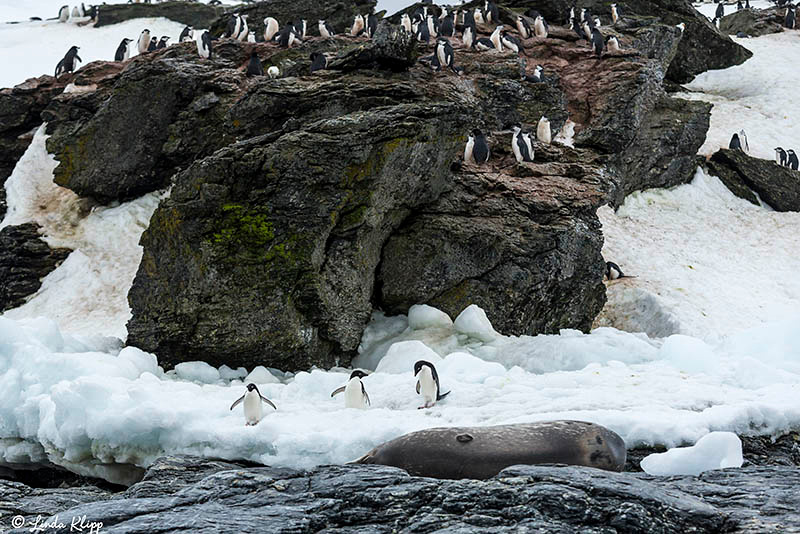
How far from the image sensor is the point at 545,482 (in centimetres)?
537

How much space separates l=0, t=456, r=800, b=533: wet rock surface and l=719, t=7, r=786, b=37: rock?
1409 inches

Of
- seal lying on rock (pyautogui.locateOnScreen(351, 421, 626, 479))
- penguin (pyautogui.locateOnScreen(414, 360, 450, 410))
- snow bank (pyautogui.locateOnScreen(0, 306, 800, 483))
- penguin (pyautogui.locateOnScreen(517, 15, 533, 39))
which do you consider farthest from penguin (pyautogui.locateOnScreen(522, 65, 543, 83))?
seal lying on rock (pyautogui.locateOnScreen(351, 421, 626, 479))

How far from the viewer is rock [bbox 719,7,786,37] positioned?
119 feet

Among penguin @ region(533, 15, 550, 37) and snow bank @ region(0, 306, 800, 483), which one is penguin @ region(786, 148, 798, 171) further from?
snow bank @ region(0, 306, 800, 483)

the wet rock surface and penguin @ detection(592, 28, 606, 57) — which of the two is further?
penguin @ detection(592, 28, 606, 57)

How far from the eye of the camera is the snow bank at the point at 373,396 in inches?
314

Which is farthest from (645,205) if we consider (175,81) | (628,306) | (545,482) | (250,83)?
(545,482)

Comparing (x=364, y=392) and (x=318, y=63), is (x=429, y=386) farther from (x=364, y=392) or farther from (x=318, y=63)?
(x=318, y=63)

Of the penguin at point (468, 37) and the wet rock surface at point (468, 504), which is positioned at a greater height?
the penguin at point (468, 37)

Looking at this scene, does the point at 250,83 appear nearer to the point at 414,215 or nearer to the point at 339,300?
the point at 414,215

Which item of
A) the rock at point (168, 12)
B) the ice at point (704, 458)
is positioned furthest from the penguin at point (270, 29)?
the ice at point (704, 458)

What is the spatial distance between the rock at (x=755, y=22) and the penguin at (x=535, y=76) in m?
21.1

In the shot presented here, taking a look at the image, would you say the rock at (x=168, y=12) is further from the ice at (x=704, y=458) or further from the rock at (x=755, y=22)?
the ice at (x=704, y=458)

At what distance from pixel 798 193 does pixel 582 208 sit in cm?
1293
